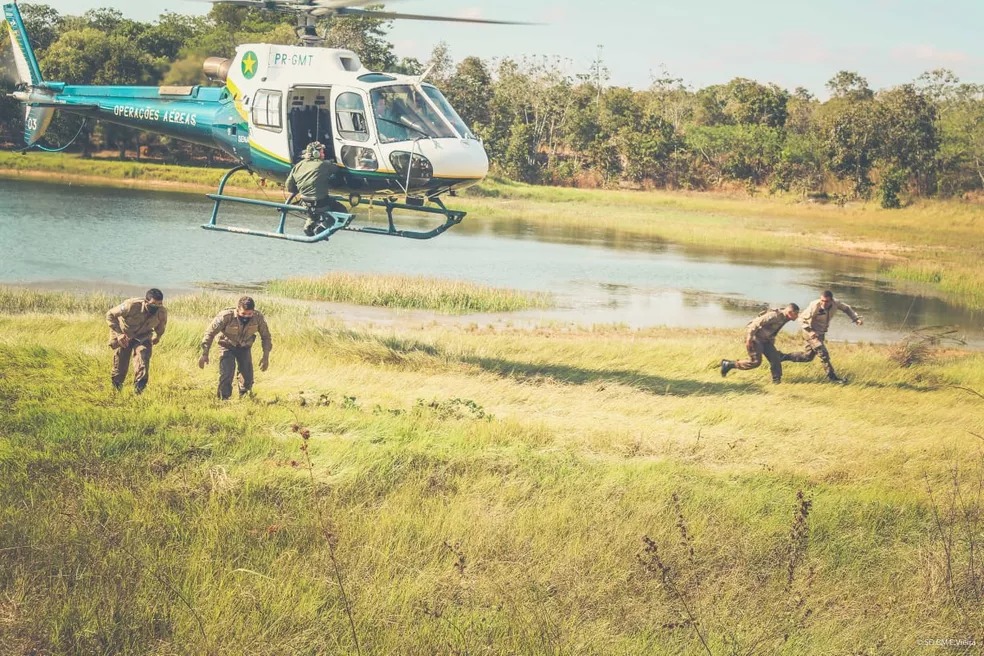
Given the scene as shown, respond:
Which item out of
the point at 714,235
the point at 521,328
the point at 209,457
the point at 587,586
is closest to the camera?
the point at 587,586

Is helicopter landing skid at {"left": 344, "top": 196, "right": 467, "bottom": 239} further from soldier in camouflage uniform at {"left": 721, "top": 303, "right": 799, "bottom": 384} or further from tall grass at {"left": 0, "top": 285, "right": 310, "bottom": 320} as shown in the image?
tall grass at {"left": 0, "top": 285, "right": 310, "bottom": 320}

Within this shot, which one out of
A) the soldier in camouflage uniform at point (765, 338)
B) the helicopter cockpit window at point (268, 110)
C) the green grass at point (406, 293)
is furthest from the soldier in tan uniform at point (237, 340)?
the green grass at point (406, 293)

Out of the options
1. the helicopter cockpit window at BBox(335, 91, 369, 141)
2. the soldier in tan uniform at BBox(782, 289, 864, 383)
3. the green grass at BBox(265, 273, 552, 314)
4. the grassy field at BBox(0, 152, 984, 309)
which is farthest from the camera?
the grassy field at BBox(0, 152, 984, 309)

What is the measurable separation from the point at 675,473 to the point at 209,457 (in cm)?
429

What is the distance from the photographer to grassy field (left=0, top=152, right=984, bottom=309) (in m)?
46.1

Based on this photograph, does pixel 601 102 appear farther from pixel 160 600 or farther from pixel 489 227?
pixel 160 600

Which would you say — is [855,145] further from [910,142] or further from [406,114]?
[406,114]

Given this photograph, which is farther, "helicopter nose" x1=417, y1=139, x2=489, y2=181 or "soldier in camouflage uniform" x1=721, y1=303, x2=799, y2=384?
"soldier in camouflage uniform" x1=721, y1=303, x2=799, y2=384

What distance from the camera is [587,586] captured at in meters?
6.93

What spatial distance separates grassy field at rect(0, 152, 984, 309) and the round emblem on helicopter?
26.7m

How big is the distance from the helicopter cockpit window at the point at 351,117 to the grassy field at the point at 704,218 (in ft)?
92.4

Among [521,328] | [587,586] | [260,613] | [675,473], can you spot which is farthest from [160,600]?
[521,328]

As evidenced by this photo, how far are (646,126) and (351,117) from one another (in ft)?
217

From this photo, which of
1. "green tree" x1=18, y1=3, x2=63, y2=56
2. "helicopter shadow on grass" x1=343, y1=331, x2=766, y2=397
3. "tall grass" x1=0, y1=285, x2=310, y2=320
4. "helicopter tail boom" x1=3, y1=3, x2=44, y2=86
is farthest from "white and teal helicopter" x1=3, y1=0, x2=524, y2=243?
"green tree" x1=18, y1=3, x2=63, y2=56
